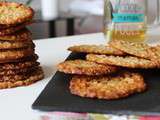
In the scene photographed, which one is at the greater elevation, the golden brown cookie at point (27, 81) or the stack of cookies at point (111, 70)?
the stack of cookies at point (111, 70)

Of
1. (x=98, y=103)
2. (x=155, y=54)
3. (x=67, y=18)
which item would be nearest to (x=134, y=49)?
(x=155, y=54)

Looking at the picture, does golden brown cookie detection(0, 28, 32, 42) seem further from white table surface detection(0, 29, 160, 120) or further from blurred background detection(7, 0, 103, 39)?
blurred background detection(7, 0, 103, 39)

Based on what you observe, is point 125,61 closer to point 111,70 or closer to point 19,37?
point 111,70

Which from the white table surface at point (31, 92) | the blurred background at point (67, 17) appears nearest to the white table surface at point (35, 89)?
the white table surface at point (31, 92)

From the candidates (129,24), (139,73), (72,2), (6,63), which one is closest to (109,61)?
(139,73)

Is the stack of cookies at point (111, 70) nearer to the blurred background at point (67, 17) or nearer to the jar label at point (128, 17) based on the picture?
the jar label at point (128, 17)

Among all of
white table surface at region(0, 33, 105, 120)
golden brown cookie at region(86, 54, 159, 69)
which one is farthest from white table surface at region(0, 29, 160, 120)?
golden brown cookie at region(86, 54, 159, 69)
